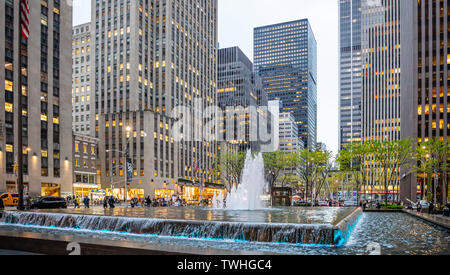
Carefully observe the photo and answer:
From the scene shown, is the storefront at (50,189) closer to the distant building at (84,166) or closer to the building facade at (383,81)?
the distant building at (84,166)

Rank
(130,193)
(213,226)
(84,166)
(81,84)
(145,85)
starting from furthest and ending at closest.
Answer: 1. (81,84)
2. (145,85)
3. (130,193)
4. (84,166)
5. (213,226)

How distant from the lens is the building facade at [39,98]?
6838 cm

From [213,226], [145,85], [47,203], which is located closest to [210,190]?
[145,85]

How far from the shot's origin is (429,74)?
92.0 metres

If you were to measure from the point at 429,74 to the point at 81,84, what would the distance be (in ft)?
336

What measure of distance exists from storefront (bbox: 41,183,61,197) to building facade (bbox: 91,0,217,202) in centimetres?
2364

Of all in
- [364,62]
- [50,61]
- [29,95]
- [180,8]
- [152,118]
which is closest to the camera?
[29,95]

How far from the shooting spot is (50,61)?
3120 inches

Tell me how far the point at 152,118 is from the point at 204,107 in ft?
137

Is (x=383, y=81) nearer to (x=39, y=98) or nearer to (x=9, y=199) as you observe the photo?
(x=39, y=98)

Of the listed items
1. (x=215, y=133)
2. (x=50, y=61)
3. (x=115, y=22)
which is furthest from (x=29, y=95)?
(x=215, y=133)

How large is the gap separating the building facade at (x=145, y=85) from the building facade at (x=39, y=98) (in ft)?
71.8

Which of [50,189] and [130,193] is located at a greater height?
[50,189]

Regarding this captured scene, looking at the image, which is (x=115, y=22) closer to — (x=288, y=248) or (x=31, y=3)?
(x=31, y=3)
